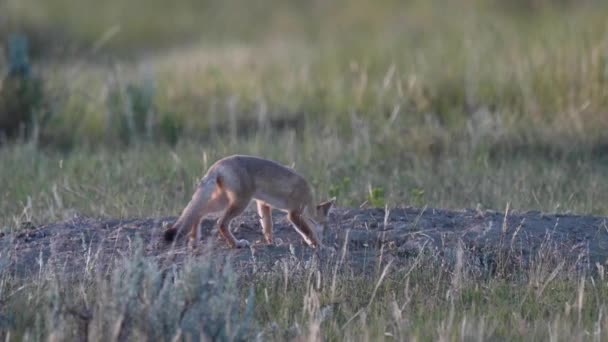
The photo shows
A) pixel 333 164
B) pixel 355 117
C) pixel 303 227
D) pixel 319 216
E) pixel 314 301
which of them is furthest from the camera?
pixel 355 117

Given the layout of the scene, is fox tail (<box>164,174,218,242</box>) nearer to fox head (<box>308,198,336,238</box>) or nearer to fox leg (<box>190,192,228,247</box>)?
fox leg (<box>190,192,228,247</box>)

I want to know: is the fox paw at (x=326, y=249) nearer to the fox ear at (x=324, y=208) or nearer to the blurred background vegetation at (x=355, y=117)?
the fox ear at (x=324, y=208)

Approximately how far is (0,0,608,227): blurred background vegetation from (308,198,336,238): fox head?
90cm

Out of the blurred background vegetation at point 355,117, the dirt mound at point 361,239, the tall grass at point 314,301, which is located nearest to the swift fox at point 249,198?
the dirt mound at point 361,239

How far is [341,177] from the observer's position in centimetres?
917

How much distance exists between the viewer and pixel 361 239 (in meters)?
6.66

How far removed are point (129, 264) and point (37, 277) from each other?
126cm

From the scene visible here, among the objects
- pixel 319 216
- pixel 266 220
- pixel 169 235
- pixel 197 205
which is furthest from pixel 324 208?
pixel 169 235

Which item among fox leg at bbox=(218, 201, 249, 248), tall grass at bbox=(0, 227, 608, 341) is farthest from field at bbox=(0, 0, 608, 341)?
fox leg at bbox=(218, 201, 249, 248)

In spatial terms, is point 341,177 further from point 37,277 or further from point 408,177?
point 37,277

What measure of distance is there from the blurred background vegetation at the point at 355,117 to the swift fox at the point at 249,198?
1.15 metres

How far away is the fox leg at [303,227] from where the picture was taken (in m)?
6.59

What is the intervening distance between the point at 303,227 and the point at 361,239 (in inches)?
15.1

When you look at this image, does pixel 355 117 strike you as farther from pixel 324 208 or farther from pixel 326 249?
pixel 326 249
